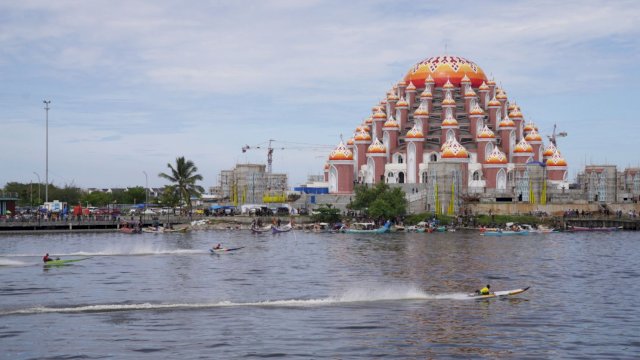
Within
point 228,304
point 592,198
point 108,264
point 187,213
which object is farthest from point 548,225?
point 228,304

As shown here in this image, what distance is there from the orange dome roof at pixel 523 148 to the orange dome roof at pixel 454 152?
954 centimetres

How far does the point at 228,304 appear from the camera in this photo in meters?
43.2

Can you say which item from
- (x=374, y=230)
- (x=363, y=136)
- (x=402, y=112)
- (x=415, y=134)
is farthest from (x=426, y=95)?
(x=374, y=230)

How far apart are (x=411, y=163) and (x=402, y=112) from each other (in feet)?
41.8

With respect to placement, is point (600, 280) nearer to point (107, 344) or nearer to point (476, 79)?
point (107, 344)

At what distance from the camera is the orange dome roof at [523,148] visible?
A: 125375 millimetres

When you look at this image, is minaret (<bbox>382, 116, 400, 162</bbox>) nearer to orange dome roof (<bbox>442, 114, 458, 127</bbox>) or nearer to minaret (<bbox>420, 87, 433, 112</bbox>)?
minaret (<bbox>420, 87, 433, 112</bbox>)

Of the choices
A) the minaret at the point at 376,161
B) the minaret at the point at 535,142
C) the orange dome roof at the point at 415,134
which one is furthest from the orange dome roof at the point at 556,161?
the minaret at the point at 376,161

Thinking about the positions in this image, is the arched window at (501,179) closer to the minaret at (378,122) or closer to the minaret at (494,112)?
the minaret at (494,112)

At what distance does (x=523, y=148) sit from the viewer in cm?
12575

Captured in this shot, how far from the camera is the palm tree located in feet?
394

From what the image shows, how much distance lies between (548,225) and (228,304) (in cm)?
7194

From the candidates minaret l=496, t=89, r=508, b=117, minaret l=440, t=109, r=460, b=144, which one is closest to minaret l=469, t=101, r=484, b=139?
minaret l=440, t=109, r=460, b=144

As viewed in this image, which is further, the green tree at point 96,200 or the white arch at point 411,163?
the green tree at point 96,200
